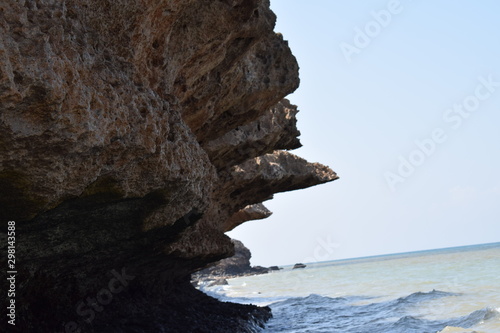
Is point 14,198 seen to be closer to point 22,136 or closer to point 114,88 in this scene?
point 22,136

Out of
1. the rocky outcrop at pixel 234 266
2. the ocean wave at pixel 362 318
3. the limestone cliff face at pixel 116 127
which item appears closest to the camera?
the limestone cliff face at pixel 116 127

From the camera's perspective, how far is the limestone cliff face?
3.85 metres

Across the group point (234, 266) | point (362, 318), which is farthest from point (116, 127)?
point (234, 266)

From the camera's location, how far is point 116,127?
445 centimetres

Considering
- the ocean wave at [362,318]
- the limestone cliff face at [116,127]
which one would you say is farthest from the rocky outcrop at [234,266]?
the limestone cliff face at [116,127]

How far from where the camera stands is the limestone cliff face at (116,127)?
3.85 meters

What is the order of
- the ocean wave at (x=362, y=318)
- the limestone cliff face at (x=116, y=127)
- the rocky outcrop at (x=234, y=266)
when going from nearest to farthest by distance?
the limestone cliff face at (x=116, y=127) → the ocean wave at (x=362, y=318) → the rocky outcrop at (x=234, y=266)

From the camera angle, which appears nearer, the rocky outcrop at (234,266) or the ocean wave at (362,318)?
the ocean wave at (362,318)

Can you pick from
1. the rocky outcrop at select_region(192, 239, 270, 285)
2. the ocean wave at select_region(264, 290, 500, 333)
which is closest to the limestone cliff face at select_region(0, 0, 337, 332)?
the ocean wave at select_region(264, 290, 500, 333)

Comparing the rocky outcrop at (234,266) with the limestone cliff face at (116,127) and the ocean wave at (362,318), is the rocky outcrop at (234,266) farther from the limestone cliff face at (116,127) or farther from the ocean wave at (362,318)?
the limestone cliff face at (116,127)

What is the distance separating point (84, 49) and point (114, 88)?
430 millimetres

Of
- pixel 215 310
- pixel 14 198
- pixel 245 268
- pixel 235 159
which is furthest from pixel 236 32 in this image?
pixel 245 268

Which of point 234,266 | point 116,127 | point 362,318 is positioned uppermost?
point 116,127

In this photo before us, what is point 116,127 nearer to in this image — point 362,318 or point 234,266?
point 362,318
